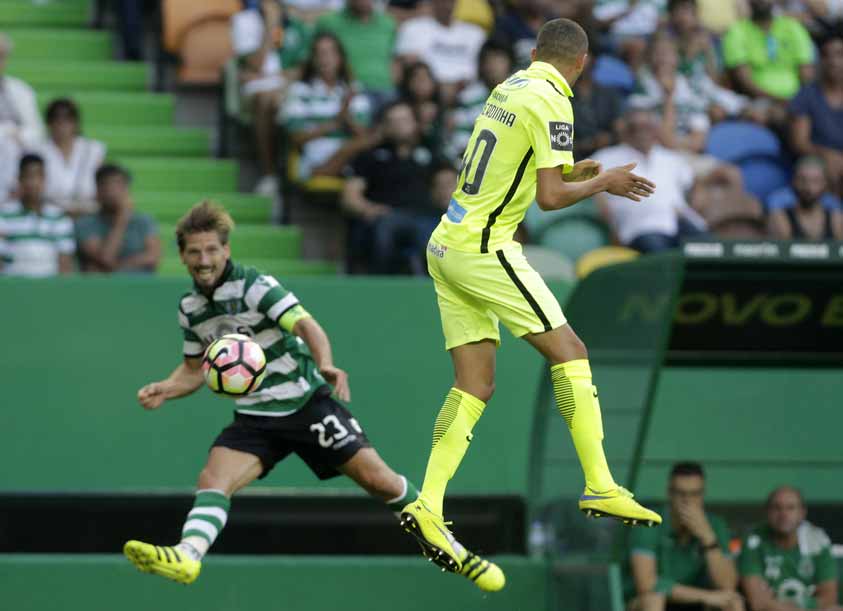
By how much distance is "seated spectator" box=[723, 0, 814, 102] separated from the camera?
13320mm

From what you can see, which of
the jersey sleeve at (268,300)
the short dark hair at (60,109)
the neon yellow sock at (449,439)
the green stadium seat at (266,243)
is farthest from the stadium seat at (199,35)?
the neon yellow sock at (449,439)

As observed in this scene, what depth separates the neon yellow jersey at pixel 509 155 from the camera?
616 cm

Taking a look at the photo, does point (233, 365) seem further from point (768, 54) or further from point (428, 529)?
point (768, 54)

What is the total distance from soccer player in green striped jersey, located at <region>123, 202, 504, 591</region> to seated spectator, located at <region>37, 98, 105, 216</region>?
3919 millimetres

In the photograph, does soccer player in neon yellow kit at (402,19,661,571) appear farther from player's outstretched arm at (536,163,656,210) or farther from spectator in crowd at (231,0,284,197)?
spectator in crowd at (231,0,284,197)

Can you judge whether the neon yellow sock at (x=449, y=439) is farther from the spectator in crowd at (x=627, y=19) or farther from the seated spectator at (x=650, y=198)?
the spectator in crowd at (x=627, y=19)

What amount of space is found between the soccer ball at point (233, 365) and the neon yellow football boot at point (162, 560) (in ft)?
2.29

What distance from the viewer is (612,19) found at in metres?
13.3

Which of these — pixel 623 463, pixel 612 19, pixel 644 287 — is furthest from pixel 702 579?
pixel 612 19

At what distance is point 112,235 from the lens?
1010 cm

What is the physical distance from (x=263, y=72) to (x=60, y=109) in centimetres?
165

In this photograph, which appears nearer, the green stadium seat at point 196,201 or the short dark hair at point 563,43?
the short dark hair at point 563,43

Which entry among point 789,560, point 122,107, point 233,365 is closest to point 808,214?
point 789,560

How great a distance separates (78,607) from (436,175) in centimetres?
370
